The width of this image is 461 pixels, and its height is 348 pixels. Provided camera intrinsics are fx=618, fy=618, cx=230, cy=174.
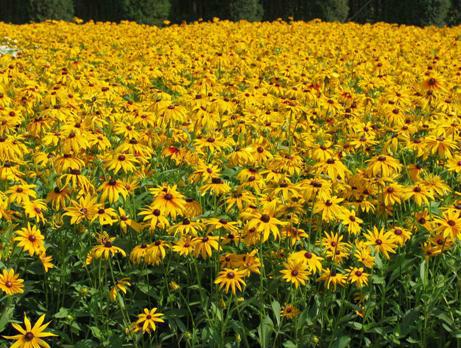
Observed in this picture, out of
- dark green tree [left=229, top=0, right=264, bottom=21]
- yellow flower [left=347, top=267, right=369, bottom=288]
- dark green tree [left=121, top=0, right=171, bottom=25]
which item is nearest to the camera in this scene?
yellow flower [left=347, top=267, right=369, bottom=288]

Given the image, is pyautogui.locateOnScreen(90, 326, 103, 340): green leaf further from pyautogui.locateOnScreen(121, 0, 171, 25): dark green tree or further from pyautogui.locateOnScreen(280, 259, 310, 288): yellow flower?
pyautogui.locateOnScreen(121, 0, 171, 25): dark green tree

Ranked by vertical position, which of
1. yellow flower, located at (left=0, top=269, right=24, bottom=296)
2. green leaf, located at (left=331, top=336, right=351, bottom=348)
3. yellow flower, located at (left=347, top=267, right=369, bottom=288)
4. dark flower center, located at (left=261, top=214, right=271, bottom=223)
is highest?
dark flower center, located at (left=261, top=214, right=271, bottom=223)

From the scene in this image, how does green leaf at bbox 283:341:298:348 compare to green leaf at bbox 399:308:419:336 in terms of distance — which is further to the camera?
green leaf at bbox 399:308:419:336

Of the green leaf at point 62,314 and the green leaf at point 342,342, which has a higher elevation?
the green leaf at point 62,314

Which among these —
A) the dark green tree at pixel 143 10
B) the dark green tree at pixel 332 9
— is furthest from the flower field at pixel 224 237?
the dark green tree at pixel 143 10

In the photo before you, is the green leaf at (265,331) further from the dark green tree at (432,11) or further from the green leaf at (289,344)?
the dark green tree at (432,11)

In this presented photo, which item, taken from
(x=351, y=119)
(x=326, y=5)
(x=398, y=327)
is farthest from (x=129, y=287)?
(x=326, y=5)

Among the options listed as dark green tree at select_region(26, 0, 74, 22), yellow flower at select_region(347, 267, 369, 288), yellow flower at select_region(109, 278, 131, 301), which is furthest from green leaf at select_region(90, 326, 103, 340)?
dark green tree at select_region(26, 0, 74, 22)

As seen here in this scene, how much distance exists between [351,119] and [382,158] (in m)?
1.71

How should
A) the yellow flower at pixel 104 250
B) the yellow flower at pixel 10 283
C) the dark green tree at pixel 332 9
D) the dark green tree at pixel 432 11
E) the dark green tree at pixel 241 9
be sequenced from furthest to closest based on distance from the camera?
the dark green tree at pixel 241 9
the dark green tree at pixel 332 9
the dark green tree at pixel 432 11
the yellow flower at pixel 104 250
the yellow flower at pixel 10 283

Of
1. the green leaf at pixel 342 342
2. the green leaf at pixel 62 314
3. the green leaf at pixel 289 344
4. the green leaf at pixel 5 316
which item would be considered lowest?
the green leaf at pixel 289 344

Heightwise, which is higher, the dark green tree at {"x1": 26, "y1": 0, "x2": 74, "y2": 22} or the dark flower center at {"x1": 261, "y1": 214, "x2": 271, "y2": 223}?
the dark green tree at {"x1": 26, "y1": 0, "x2": 74, "y2": 22}

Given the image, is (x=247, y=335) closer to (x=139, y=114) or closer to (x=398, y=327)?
(x=398, y=327)

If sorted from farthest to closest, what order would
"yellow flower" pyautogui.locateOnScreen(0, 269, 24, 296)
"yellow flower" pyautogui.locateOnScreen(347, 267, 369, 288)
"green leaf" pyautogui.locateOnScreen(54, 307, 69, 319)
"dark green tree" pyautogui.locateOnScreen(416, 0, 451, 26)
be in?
"dark green tree" pyautogui.locateOnScreen(416, 0, 451, 26) → "green leaf" pyautogui.locateOnScreen(54, 307, 69, 319) → "yellow flower" pyautogui.locateOnScreen(347, 267, 369, 288) → "yellow flower" pyautogui.locateOnScreen(0, 269, 24, 296)
